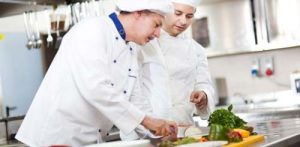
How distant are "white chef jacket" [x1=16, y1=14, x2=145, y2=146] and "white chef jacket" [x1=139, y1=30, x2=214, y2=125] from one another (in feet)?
1.02

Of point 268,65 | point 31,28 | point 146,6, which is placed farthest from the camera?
point 268,65

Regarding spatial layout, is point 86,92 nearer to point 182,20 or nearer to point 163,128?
point 163,128

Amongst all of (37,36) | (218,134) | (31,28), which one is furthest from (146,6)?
(31,28)

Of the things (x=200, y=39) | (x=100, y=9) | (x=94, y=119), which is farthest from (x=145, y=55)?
(x=200, y=39)

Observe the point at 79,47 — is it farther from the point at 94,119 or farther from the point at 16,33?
the point at 16,33

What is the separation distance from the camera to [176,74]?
3154 mm

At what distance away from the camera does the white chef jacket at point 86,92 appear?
2398 mm

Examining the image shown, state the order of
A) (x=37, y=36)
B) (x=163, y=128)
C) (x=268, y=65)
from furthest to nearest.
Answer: (x=268, y=65)
(x=37, y=36)
(x=163, y=128)

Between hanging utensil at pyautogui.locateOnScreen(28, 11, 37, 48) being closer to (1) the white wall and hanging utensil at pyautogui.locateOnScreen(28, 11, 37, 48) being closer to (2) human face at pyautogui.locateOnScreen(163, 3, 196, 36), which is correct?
(1) the white wall

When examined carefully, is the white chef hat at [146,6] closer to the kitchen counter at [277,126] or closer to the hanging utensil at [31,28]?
the kitchen counter at [277,126]

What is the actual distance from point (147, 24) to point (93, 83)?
0.38 meters

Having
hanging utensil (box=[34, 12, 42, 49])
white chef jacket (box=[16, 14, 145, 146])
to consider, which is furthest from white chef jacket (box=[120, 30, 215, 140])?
hanging utensil (box=[34, 12, 42, 49])

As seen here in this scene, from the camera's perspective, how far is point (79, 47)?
2455 mm

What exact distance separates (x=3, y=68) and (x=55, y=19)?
1.94ft
